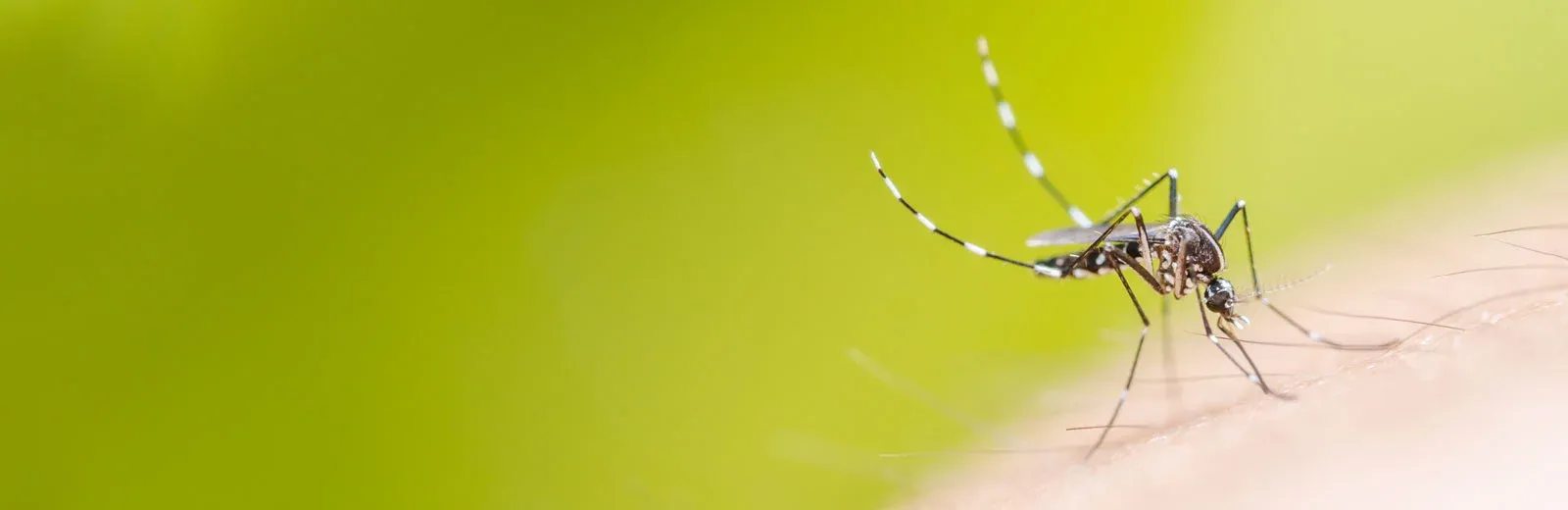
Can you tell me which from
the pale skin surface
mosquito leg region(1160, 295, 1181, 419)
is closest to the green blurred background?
mosquito leg region(1160, 295, 1181, 419)

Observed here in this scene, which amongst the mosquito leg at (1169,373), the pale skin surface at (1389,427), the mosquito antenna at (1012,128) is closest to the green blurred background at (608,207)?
the mosquito antenna at (1012,128)

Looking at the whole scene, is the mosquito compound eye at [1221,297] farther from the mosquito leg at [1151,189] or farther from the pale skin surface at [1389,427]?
the pale skin surface at [1389,427]

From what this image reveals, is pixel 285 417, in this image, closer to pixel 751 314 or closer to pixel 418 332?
pixel 418 332

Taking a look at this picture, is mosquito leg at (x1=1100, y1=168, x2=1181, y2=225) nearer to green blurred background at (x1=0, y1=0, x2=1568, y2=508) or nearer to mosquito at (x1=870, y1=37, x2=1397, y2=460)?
mosquito at (x1=870, y1=37, x2=1397, y2=460)

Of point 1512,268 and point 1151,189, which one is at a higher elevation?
point 1151,189

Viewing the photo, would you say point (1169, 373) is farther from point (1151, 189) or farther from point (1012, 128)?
point (1012, 128)

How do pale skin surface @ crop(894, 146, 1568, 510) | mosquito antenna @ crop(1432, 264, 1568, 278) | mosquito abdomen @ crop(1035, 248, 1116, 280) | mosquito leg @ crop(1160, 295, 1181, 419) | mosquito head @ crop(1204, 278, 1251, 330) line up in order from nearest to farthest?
pale skin surface @ crop(894, 146, 1568, 510) → mosquito antenna @ crop(1432, 264, 1568, 278) → mosquito leg @ crop(1160, 295, 1181, 419) → mosquito head @ crop(1204, 278, 1251, 330) → mosquito abdomen @ crop(1035, 248, 1116, 280)

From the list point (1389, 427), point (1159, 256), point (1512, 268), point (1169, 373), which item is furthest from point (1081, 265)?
point (1389, 427)
